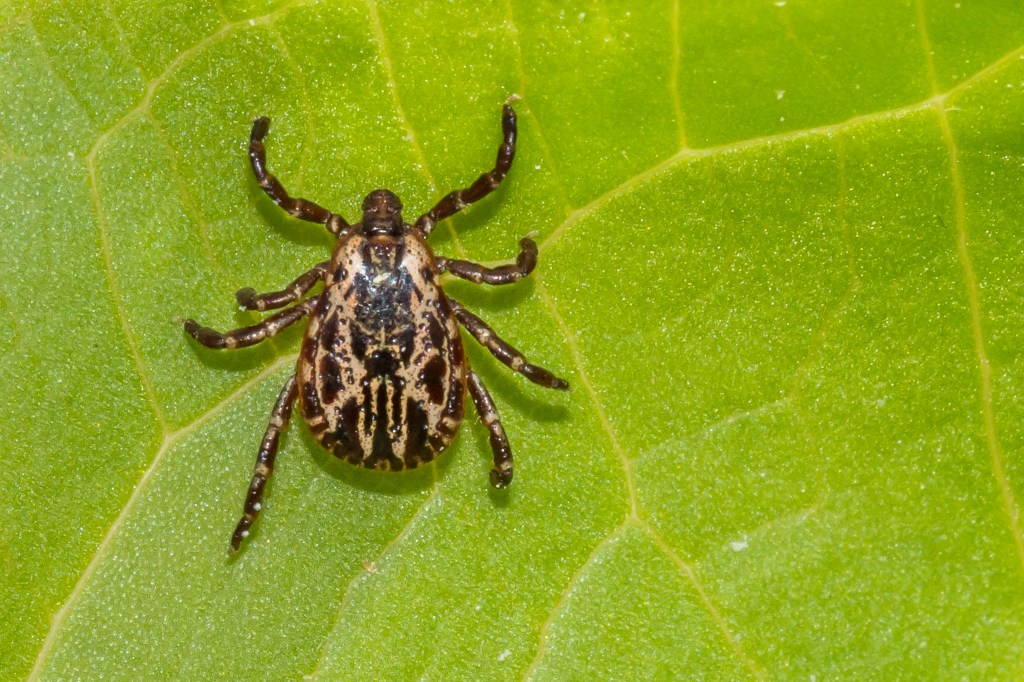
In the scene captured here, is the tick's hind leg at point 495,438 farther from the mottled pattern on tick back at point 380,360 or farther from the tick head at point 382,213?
the tick head at point 382,213

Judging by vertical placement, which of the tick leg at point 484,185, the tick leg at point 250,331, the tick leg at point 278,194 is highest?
the tick leg at point 278,194

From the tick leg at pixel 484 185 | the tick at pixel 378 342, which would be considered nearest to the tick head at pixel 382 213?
the tick at pixel 378 342

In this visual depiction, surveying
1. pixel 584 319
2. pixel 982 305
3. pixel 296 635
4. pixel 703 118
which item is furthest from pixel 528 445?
pixel 982 305

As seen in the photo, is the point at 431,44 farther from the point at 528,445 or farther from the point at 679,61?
the point at 528,445

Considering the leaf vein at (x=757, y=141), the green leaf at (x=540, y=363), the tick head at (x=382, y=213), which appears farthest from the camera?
the tick head at (x=382, y=213)

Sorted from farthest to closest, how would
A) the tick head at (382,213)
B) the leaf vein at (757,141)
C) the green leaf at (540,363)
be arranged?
1. the tick head at (382,213)
2. the green leaf at (540,363)
3. the leaf vein at (757,141)

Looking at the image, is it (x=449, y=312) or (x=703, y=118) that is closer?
(x=703, y=118)

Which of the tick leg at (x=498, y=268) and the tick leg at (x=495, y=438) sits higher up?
the tick leg at (x=498, y=268)
